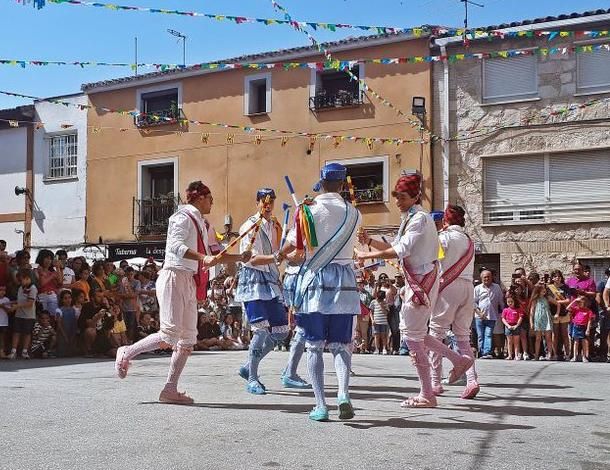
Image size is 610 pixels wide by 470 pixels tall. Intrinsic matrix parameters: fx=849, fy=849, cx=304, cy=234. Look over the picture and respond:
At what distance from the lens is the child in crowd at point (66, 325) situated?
14.5 meters

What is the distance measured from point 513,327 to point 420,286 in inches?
360

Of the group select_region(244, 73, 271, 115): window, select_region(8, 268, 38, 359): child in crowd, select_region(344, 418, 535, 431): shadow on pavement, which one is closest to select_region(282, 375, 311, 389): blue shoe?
select_region(344, 418, 535, 431): shadow on pavement

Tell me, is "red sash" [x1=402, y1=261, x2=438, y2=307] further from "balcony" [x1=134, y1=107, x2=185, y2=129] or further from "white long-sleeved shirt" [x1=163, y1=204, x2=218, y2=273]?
"balcony" [x1=134, y1=107, x2=185, y2=129]

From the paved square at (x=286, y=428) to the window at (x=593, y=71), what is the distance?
12.8 meters

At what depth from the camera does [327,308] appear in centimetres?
618

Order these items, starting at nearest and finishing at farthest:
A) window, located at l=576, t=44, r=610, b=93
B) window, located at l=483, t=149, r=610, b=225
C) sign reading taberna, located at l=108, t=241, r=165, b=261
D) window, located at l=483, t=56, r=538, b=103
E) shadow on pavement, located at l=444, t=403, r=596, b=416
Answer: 1. shadow on pavement, located at l=444, t=403, r=596, b=416
2. window, located at l=576, t=44, r=610, b=93
3. window, located at l=483, t=149, r=610, b=225
4. window, located at l=483, t=56, r=538, b=103
5. sign reading taberna, located at l=108, t=241, r=165, b=261

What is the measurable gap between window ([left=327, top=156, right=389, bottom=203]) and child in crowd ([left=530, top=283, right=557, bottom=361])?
25.4 feet

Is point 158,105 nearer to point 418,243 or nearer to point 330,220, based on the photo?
point 418,243

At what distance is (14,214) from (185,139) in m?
7.03

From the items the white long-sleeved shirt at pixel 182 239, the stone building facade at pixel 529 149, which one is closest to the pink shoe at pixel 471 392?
the white long-sleeved shirt at pixel 182 239

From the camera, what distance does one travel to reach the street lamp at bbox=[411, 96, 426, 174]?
861 inches

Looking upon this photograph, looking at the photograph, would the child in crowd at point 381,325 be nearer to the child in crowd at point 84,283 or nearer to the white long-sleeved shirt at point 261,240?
the child in crowd at point 84,283

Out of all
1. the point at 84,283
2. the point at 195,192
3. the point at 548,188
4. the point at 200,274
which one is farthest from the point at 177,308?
the point at 548,188

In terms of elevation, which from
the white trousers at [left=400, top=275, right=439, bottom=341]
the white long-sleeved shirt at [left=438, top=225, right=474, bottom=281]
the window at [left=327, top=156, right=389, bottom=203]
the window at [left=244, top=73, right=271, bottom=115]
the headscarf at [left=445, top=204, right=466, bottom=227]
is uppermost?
the window at [left=244, top=73, right=271, bottom=115]
